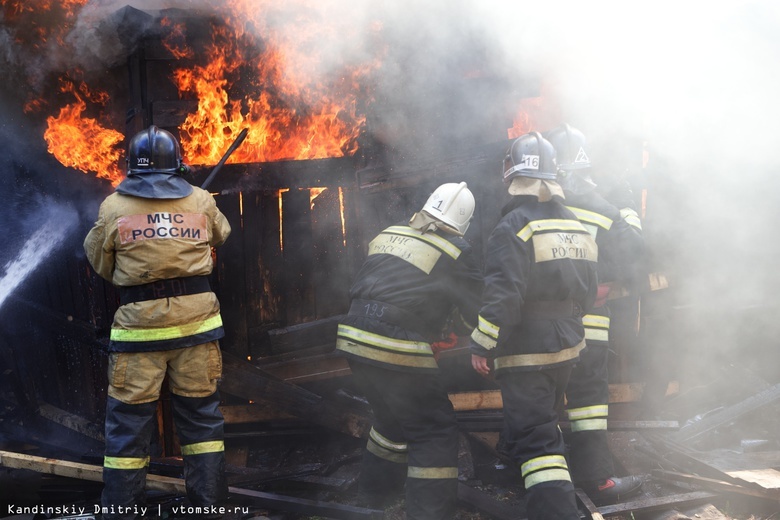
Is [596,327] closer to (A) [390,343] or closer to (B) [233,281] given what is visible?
(A) [390,343]

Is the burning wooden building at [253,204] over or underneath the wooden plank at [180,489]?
over

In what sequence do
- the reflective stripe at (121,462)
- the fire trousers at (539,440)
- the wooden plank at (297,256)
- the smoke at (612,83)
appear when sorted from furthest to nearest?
the smoke at (612,83) < the wooden plank at (297,256) < the reflective stripe at (121,462) < the fire trousers at (539,440)

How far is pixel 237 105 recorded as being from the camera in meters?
5.17

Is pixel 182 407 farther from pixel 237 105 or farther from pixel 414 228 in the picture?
pixel 237 105

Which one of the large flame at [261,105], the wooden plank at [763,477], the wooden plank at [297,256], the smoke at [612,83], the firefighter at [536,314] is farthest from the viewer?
the smoke at [612,83]

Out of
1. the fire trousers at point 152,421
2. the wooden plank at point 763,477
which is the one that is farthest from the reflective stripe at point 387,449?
the wooden plank at point 763,477

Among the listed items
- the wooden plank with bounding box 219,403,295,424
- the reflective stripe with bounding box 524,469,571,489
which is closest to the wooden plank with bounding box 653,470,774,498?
the reflective stripe with bounding box 524,469,571,489

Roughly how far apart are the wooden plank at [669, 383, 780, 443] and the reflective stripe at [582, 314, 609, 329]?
5.11ft

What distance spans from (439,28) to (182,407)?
405cm

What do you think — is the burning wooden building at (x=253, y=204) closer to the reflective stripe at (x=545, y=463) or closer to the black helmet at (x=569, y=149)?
the black helmet at (x=569, y=149)

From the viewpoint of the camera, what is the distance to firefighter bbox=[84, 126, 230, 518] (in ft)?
12.4

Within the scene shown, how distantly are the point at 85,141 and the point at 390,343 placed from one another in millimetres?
3198

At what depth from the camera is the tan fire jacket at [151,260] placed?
378cm

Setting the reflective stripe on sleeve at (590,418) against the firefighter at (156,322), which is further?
the reflective stripe on sleeve at (590,418)
